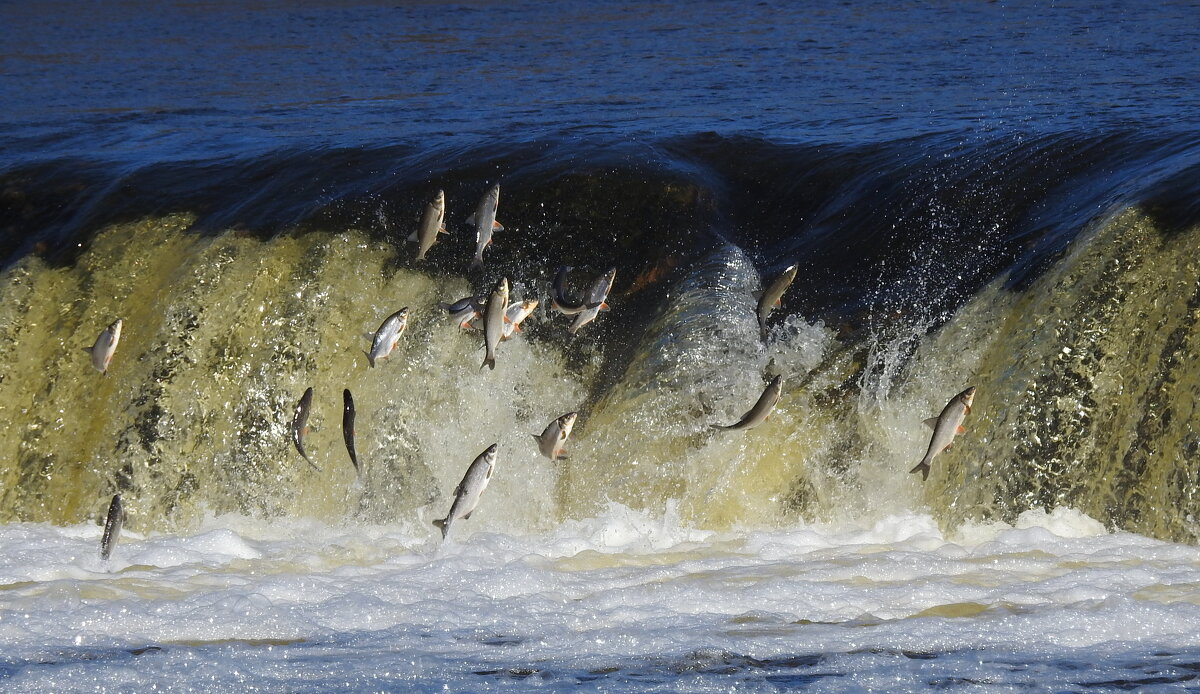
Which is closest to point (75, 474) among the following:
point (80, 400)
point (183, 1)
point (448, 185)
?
point (80, 400)

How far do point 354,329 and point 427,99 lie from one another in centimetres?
689

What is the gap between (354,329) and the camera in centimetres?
830

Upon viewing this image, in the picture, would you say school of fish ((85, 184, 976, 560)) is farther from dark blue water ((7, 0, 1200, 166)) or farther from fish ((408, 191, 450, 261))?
dark blue water ((7, 0, 1200, 166))

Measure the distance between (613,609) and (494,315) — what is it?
1615mm

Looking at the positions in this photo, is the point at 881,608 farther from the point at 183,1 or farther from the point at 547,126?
the point at 183,1

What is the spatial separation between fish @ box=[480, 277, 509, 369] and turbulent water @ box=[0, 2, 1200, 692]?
1125 mm

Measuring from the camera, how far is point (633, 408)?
295 inches

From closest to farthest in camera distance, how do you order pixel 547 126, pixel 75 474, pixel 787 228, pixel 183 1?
pixel 75 474
pixel 787 228
pixel 547 126
pixel 183 1

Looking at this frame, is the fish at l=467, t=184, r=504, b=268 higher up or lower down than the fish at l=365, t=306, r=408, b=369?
higher up

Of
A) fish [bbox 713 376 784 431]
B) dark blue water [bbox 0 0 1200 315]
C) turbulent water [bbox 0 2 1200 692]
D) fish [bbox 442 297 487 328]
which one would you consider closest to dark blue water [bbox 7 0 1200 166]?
dark blue water [bbox 0 0 1200 315]

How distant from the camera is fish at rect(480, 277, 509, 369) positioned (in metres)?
6.28

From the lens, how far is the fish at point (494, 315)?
628cm

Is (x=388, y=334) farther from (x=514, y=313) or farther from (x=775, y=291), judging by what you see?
(x=775, y=291)

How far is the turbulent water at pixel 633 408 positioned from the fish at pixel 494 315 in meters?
1.13
